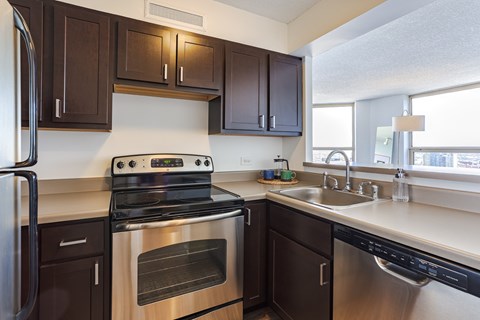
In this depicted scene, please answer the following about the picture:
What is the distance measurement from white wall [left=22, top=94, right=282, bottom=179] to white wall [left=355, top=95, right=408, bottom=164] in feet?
15.4

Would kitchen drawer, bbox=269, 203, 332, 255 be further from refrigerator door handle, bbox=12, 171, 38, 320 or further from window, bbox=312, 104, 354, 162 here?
window, bbox=312, 104, 354, 162

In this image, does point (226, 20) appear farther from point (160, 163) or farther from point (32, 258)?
point (32, 258)

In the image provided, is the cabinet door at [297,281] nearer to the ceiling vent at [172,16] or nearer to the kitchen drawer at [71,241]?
the kitchen drawer at [71,241]

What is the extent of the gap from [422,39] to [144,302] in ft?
11.6

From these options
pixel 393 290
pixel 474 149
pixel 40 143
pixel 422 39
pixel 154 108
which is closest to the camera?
pixel 393 290

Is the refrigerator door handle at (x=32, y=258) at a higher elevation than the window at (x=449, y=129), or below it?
below

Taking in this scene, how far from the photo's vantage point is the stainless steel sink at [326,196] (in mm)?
1764

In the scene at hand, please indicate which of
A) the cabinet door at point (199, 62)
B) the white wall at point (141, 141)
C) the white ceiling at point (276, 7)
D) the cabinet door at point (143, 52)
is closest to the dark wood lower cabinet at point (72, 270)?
the white wall at point (141, 141)

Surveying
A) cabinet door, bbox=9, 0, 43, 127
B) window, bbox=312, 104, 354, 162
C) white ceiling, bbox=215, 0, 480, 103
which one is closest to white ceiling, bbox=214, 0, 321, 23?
white ceiling, bbox=215, 0, 480, 103

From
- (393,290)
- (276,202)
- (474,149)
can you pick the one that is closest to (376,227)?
(393,290)

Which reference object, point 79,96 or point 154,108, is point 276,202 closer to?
point 154,108

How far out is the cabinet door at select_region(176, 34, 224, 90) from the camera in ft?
6.05

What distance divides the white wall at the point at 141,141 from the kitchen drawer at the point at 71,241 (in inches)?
26.8

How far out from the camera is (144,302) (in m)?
1.41
